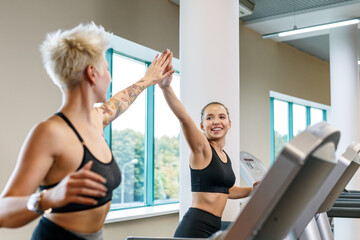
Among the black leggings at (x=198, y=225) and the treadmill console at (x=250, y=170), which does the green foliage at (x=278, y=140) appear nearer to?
the treadmill console at (x=250, y=170)

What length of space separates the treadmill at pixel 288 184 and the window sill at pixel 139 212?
341cm

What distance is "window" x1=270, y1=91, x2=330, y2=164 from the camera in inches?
325

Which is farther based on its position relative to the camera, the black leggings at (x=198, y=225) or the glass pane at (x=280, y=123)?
the glass pane at (x=280, y=123)

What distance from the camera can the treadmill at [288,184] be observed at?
904 mm

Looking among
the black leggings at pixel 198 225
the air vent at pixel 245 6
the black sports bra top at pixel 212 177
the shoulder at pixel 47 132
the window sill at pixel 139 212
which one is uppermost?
the air vent at pixel 245 6

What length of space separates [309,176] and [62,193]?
1.88 ft

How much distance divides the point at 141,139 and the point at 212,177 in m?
3.00

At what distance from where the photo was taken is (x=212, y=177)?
2.62 meters

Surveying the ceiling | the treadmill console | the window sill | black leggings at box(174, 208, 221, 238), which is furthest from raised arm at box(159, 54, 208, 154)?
the ceiling

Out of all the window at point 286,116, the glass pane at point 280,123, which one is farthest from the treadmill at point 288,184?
the glass pane at point 280,123

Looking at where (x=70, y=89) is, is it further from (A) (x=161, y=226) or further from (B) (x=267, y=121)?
(B) (x=267, y=121)

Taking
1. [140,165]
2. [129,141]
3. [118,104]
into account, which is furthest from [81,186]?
[140,165]

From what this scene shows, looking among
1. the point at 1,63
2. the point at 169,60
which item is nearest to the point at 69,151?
the point at 169,60

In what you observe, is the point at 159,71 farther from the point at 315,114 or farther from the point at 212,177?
the point at 315,114
